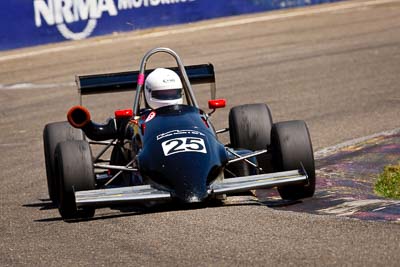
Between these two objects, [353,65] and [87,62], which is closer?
[353,65]

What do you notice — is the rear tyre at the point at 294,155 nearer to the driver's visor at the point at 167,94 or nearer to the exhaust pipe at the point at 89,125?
the driver's visor at the point at 167,94

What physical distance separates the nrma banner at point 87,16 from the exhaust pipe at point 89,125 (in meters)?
13.2

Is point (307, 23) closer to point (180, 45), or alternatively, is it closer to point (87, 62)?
point (180, 45)

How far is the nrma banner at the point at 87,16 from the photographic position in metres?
23.5

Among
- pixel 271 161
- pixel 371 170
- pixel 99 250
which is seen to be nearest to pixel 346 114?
pixel 371 170

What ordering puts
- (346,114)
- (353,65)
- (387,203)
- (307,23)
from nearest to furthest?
1. (387,203)
2. (346,114)
3. (353,65)
4. (307,23)

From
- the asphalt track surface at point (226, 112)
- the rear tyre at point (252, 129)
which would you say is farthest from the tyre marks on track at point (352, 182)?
the rear tyre at point (252, 129)

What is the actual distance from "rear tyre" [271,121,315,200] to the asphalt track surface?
64 centimetres

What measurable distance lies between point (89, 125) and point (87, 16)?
1468 cm

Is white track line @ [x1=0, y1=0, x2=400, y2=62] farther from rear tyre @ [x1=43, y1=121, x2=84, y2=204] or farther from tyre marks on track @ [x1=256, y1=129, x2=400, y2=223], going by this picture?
rear tyre @ [x1=43, y1=121, x2=84, y2=204]

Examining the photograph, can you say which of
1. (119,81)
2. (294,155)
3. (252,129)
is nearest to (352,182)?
(252,129)

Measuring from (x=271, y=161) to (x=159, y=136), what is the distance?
115 centimetres

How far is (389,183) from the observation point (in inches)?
408

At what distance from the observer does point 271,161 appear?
390 inches
